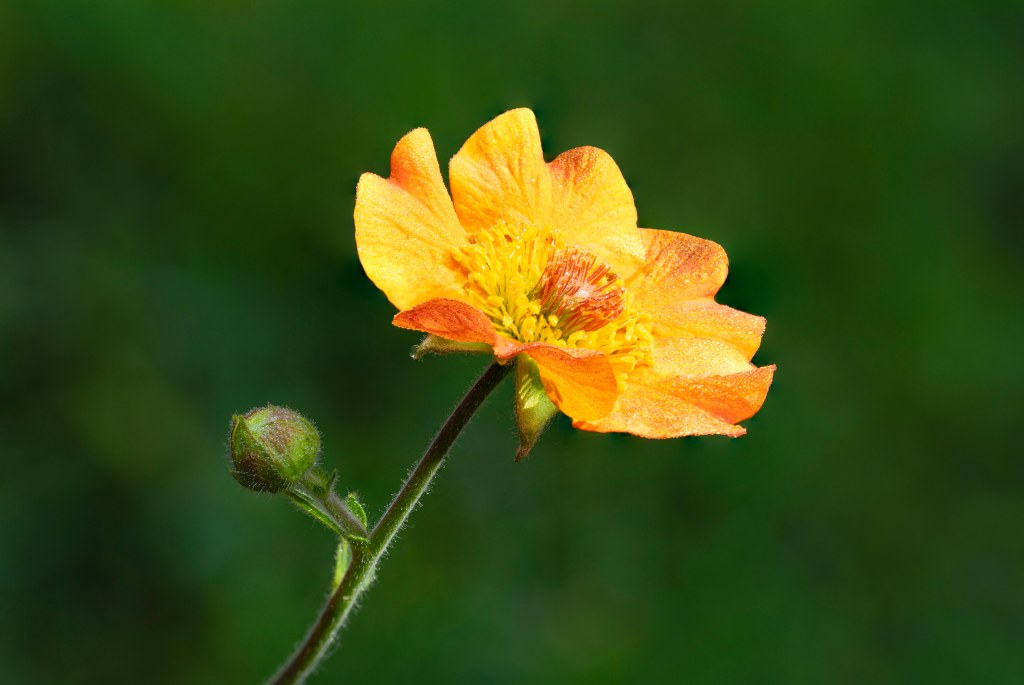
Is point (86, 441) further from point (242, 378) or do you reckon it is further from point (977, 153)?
point (977, 153)

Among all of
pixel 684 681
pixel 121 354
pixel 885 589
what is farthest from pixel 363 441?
pixel 885 589

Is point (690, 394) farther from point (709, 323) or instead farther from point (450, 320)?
point (450, 320)

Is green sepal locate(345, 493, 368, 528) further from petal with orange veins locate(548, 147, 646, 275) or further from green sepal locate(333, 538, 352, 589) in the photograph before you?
petal with orange veins locate(548, 147, 646, 275)

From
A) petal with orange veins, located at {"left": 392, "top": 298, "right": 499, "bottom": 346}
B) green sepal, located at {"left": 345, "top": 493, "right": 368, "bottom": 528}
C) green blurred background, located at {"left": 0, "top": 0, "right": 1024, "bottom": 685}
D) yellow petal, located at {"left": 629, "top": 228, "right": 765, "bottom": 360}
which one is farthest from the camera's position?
green blurred background, located at {"left": 0, "top": 0, "right": 1024, "bottom": 685}

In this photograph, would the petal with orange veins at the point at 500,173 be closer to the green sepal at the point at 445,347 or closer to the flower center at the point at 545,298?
the flower center at the point at 545,298

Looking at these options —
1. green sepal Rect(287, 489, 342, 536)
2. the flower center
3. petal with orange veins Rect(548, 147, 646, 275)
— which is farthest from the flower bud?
petal with orange veins Rect(548, 147, 646, 275)

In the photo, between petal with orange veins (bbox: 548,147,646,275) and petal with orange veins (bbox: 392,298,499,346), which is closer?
petal with orange veins (bbox: 392,298,499,346)

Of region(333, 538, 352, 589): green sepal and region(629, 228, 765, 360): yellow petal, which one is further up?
region(629, 228, 765, 360): yellow petal
